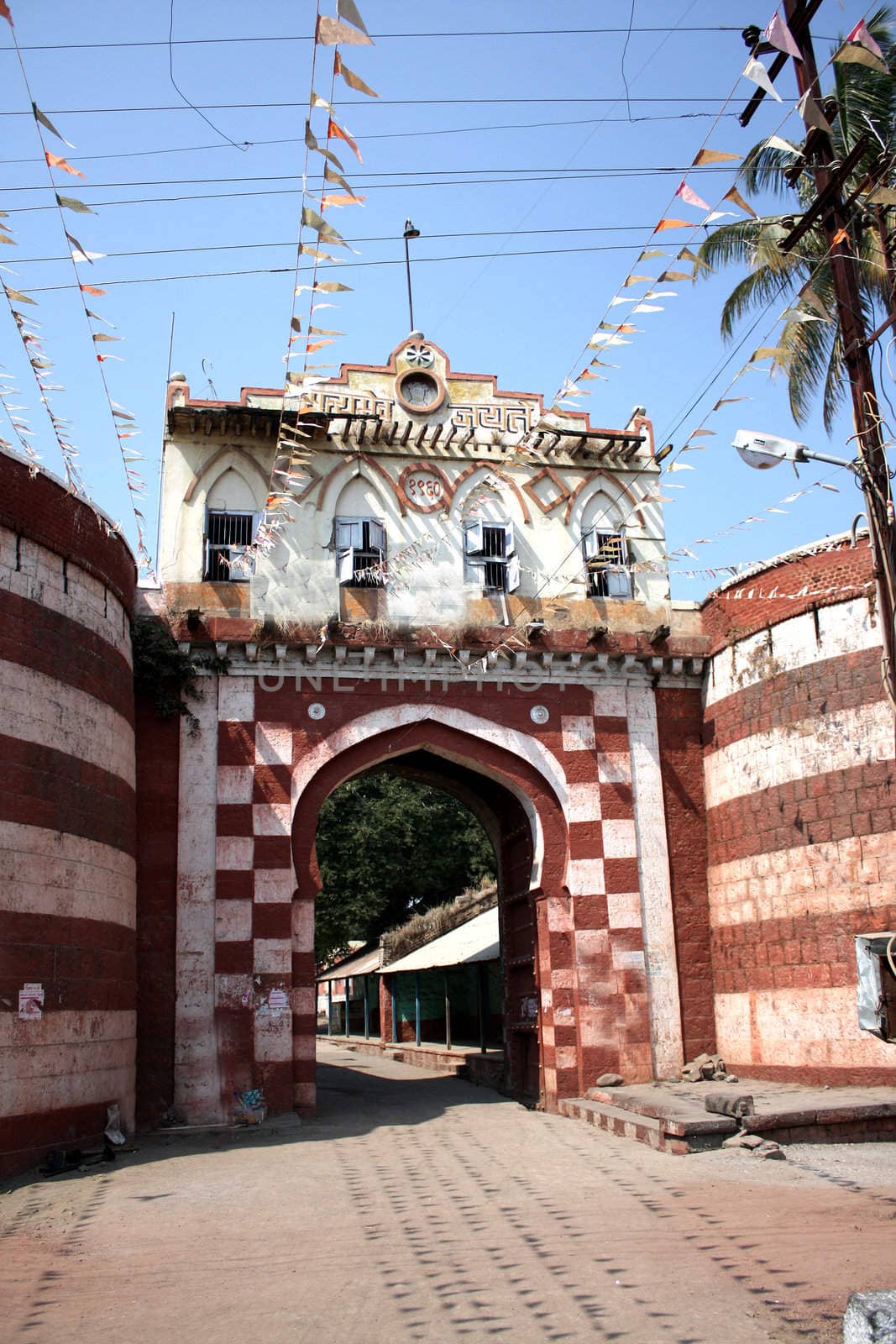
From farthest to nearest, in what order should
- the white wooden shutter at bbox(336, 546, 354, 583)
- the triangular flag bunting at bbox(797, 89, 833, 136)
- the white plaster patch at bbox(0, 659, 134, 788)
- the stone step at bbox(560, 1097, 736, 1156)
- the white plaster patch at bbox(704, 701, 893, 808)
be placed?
the white wooden shutter at bbox(336, 546, 354, 583)
the white plaster patch at bbox(704, 701, 893, 808)
the white plaster patch at bbox(0, 659, 134, 788)
the stone step at bbox(560, 1097, 736, 1156)
the triangular flag bunting at bbox(797, 89, 833, 136)

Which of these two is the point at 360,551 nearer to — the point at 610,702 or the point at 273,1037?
the point at 610,702

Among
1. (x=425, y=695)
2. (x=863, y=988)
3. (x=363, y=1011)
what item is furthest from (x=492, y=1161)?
(x=363, y=1011)

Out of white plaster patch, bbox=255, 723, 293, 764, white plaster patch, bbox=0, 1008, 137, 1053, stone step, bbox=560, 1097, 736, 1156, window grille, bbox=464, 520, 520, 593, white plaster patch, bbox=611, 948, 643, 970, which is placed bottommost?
stone step, bbox=560, 1097, 736, 1156

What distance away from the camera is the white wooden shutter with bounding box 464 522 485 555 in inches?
767

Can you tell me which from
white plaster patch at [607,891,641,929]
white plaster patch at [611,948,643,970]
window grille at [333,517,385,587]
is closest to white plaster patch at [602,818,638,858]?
white plaster patch at [607,891,641,929]

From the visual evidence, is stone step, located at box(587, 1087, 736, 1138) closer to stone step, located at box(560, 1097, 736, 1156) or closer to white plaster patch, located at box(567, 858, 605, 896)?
stone step, located at box(560, 1097, 736, 1156)

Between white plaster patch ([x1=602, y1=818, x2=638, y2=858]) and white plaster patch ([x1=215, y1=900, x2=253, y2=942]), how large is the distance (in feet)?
18.8

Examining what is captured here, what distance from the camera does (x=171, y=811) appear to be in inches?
669

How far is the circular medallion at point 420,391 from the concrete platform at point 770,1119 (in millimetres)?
11667

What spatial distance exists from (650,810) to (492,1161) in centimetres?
729

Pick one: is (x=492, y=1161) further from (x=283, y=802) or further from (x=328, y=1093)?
(x=328, y=1093)

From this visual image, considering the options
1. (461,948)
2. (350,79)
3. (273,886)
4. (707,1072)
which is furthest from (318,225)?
(461,948)

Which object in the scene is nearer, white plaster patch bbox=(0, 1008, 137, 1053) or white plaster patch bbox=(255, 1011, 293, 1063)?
white plaster patch bbox=(0, 1008, 137, 1053)

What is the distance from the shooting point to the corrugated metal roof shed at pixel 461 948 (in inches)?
1016
